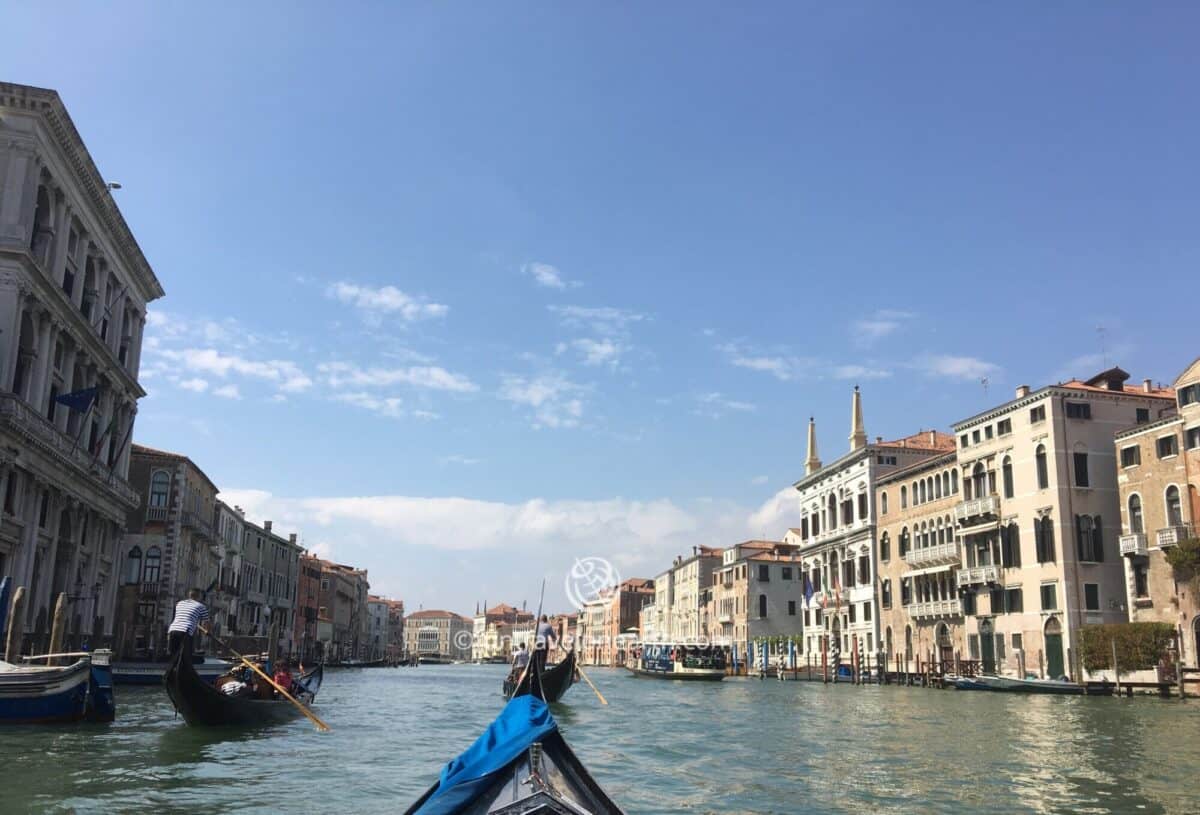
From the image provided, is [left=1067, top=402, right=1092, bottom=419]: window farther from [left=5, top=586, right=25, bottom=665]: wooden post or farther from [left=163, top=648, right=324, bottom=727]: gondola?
[left=5, top=586, right=25, bottom=665]: wooden post

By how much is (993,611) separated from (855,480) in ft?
39.0

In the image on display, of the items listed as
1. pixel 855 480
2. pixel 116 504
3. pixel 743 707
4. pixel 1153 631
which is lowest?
pixel 743 707

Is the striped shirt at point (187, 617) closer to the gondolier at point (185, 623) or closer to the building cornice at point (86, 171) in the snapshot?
the gondolier at point (185, 623)

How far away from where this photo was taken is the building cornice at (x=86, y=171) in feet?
66.1

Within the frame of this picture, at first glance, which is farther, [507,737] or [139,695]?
[139,695]

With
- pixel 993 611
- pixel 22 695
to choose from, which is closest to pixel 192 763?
pixel 22 695

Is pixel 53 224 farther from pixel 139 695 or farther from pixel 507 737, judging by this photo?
pixel 507 737

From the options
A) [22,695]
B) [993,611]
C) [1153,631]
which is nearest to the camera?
[22,695]

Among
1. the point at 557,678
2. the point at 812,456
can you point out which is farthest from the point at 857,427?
the point at 557,678

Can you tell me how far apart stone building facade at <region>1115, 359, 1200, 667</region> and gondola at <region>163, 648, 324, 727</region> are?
2281cm

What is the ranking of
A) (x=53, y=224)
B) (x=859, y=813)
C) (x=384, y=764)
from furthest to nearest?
(x=53, y=224) < (x=384, y=764) < (x=859, y=813)

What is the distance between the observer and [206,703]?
1380cm

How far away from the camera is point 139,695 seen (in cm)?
2248

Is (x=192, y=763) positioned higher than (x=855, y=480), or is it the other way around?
(x=855, y=480)
